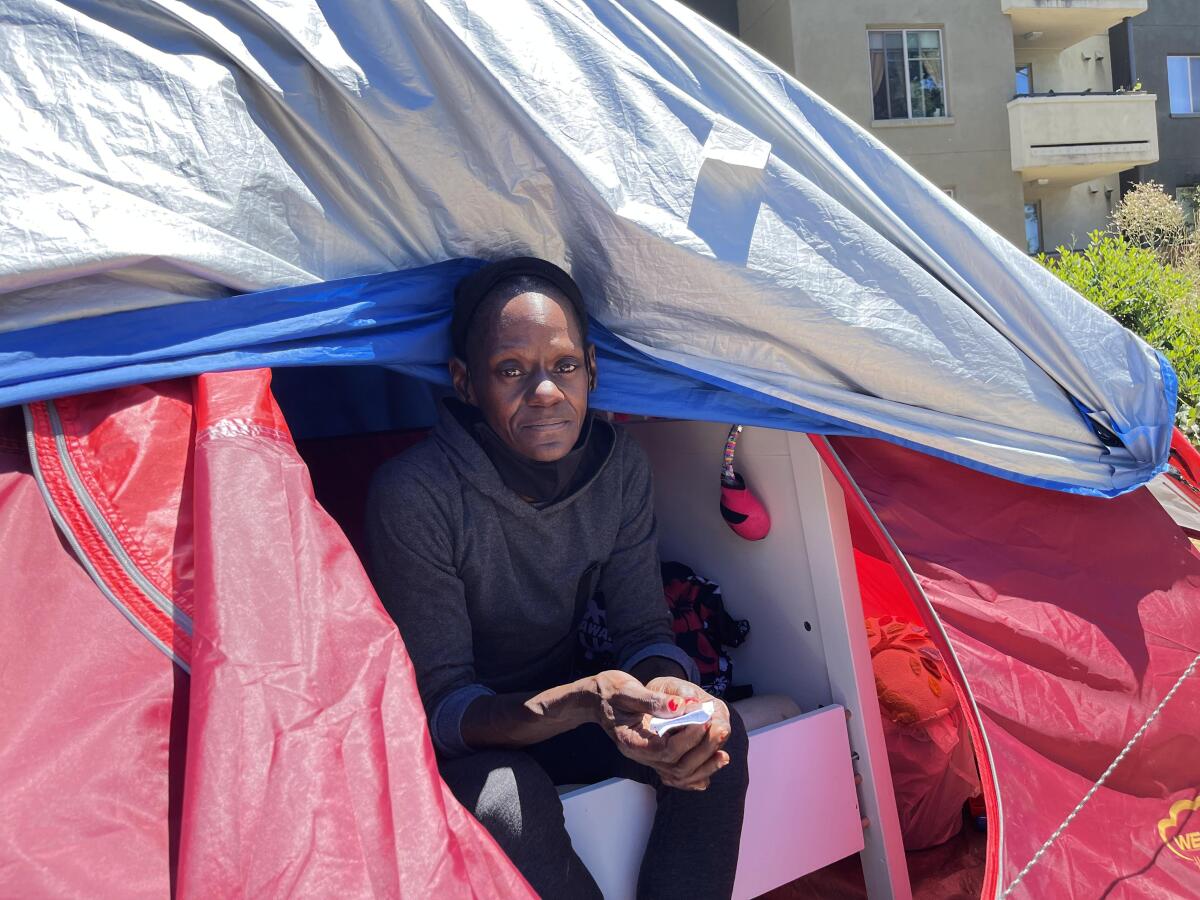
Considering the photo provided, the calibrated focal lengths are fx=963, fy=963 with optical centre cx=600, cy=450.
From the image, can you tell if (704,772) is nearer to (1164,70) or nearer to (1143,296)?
(1143,296)

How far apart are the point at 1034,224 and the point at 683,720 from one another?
493 inches

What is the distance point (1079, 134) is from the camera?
11.1m

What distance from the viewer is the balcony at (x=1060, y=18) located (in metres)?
10.8

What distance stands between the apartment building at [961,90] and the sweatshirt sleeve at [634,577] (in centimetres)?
925

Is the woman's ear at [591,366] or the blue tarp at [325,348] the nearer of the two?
the blue tarp at [325,348]

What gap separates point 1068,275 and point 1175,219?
6350mm

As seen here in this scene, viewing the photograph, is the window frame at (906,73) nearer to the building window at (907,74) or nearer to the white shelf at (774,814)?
the building window at (907,74)

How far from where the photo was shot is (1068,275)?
6.24 metres

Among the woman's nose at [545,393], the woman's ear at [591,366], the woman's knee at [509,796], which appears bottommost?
the woman's knee at [509,796]

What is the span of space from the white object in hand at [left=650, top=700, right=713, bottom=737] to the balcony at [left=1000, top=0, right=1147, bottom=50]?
11.6 m

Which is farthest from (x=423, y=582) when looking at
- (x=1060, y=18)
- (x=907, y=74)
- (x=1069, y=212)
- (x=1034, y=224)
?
(x=1069, y=212)

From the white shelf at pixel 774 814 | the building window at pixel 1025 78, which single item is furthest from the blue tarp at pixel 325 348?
the building window at pixel 1025 78

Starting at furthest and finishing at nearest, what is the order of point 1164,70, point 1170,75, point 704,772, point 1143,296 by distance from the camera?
point 1170,75 < point 1164,70 < point 1143,296 < point 704,772

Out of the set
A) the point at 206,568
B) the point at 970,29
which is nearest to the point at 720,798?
the point at 206,568
